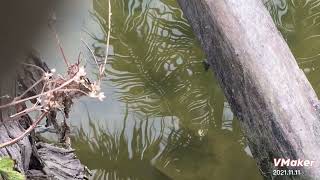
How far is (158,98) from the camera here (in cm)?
203

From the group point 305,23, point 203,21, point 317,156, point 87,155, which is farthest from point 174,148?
point 305,23

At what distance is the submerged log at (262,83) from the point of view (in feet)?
4.32

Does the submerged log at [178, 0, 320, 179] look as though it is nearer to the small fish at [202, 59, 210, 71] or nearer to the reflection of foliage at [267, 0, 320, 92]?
the small fish at [202, 59, 210, 71]

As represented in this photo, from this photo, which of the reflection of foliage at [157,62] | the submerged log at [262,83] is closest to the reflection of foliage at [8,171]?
the submerged log at [262,83]

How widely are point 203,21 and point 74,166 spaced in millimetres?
626

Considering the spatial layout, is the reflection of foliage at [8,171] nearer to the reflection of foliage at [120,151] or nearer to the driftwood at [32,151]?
the driftwood at [32,151]

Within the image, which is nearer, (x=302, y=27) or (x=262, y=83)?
(x=262, y=83)

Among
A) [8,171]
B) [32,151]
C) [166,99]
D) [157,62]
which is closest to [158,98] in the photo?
[166,99]

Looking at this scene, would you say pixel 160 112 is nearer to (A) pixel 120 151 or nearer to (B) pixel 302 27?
(A) pixel 120 151

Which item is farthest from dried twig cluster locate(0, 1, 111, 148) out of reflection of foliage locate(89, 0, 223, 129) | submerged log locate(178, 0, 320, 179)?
reflection of foliage locate(89, 0, 223, 129)

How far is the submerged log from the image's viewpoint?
1.32 meters

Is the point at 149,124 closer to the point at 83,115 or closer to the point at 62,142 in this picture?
the point at 83,115

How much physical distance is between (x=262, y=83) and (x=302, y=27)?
0.96 meters

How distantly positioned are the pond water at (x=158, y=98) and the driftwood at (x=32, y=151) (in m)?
0.31
